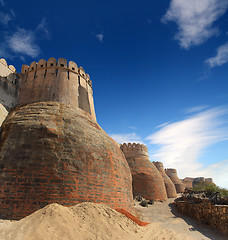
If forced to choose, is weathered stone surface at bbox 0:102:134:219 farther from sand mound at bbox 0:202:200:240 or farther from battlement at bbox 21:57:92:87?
battlement at bbox 21:57:92:87

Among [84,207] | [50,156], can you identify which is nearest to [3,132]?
[50,156]

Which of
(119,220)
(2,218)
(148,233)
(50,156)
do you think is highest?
(50,156)

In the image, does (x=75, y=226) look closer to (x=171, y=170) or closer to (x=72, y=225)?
(x=72, y=225)

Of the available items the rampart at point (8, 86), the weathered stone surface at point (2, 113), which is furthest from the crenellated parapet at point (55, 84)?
the weathered stone surface at point (2, 113)

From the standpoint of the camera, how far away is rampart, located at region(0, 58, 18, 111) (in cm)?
1046

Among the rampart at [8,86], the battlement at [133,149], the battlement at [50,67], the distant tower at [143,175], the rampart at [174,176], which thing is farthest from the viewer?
the rampart at [174,176]

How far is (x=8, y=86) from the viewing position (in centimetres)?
1098

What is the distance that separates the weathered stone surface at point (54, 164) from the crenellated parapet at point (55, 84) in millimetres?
1262

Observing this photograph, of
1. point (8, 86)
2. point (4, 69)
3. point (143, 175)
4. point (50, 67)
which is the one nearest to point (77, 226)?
point (50, 67)

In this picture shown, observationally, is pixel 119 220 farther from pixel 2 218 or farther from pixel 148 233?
pixel 2 218

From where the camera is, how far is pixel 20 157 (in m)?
6.45

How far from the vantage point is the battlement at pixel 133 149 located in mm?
20625

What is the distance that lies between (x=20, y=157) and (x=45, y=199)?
6.05ft

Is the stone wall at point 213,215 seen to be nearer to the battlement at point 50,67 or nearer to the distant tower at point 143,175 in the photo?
the distant tower at point 143,175
